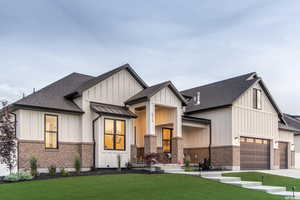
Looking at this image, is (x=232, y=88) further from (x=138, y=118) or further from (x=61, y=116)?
(x=61, y=116)

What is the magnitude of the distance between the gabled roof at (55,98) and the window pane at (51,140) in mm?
1506

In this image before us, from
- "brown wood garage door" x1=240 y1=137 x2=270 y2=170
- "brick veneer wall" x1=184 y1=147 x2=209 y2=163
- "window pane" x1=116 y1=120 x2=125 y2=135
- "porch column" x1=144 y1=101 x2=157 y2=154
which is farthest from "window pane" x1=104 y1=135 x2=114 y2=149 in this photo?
"brown wood garage door" x1=240 y1=137 x2=270 y2=170

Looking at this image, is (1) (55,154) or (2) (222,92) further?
(2) (222,92)

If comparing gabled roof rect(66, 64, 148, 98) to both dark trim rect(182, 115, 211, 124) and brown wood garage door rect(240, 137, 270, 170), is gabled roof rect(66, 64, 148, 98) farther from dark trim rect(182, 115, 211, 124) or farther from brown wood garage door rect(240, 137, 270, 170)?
brown wood garage door rect(240, 137, 270, 170)

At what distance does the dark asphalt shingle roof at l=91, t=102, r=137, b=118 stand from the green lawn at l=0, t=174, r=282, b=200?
532cm

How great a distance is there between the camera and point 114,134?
20.2 metres

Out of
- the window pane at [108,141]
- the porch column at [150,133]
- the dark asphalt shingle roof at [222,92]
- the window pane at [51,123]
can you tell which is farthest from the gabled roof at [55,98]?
the dark asphalt shingle roof at [222,92]

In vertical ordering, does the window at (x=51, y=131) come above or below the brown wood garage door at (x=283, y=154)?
above

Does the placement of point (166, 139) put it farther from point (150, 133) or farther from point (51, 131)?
point (51, 131)

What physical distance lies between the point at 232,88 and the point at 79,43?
480 inches

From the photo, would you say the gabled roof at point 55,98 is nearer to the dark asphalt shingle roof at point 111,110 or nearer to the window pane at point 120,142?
the dark asphalt shingle roof at point 111,110

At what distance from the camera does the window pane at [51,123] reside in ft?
60.4

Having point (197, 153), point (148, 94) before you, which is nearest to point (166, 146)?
point (197, 153)

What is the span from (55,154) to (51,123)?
176cm
